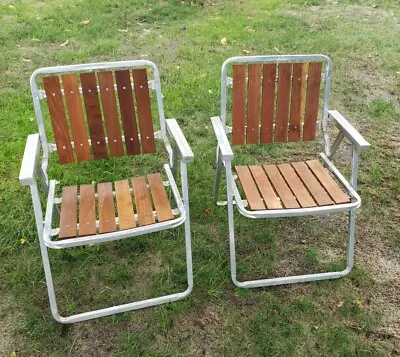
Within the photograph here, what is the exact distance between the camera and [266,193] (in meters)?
2.72

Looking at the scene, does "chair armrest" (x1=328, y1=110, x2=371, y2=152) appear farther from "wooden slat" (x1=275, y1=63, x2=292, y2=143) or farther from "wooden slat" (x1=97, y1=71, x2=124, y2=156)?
"wooden slat" (x1=97, y1=71, x2=124, y2=156)

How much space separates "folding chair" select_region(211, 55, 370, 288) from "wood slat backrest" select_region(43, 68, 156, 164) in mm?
481

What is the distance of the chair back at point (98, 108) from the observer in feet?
9.00

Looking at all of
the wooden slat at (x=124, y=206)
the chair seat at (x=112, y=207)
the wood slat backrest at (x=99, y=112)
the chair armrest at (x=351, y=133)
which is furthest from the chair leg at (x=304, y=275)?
the wood slat backrest at (x=99, y=112)

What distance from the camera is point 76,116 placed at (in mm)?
2814

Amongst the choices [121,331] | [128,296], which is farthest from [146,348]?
[128,296]

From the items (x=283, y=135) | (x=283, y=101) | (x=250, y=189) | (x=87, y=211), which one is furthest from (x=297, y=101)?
(x=87, y=211)

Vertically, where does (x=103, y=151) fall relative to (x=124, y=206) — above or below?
above

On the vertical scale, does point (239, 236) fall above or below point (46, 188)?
below

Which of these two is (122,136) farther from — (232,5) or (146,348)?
(232,5)

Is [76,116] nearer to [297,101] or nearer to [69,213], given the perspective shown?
[69,213]

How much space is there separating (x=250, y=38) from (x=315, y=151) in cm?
268

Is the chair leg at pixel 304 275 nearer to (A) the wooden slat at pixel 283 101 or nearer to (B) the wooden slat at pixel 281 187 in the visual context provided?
(B) the wooden slat at pixel 281 187

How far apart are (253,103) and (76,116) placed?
1090mm
